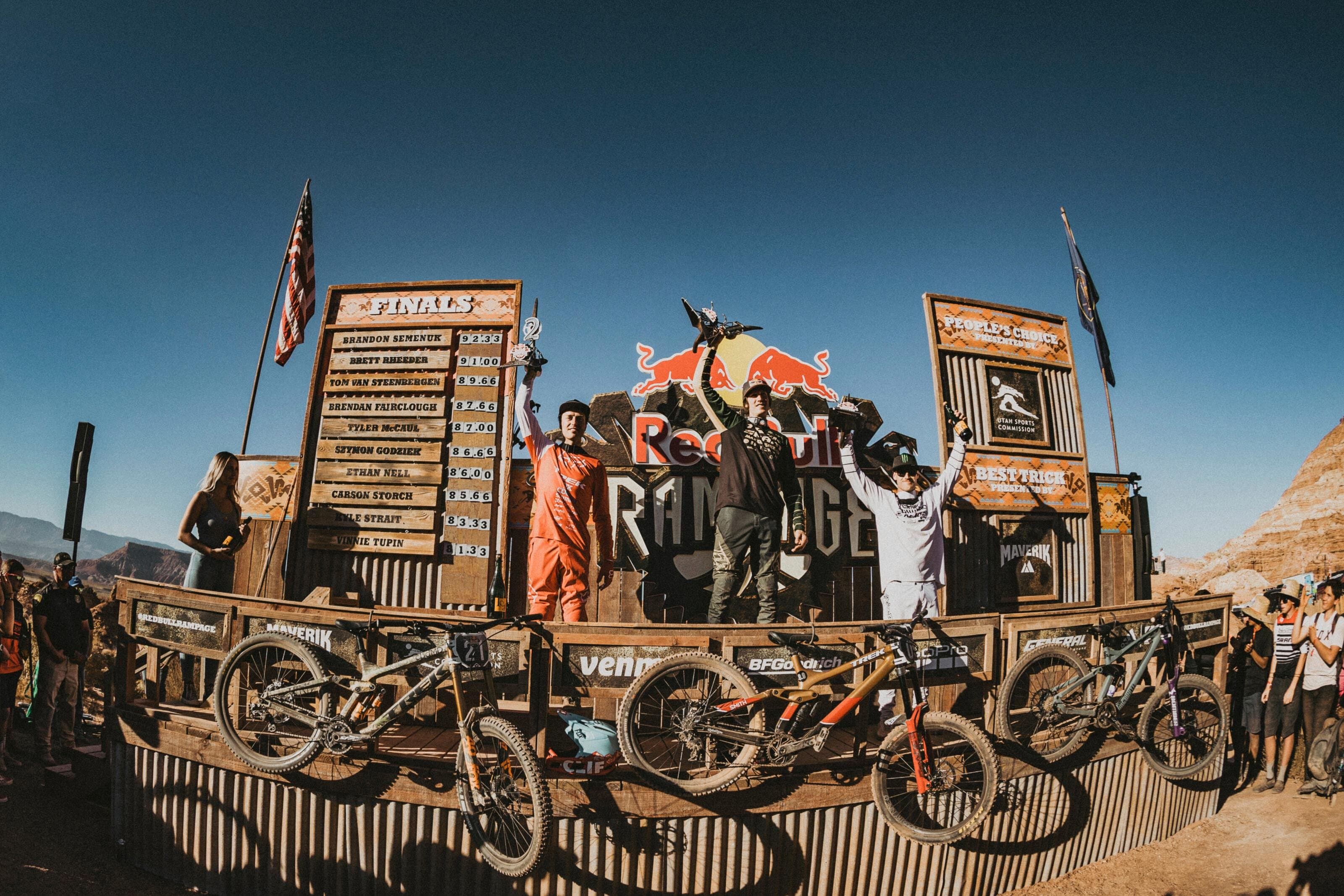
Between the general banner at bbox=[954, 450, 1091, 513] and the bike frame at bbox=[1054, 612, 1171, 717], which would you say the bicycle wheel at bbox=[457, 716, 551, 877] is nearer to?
the bike frame at bbox=[1054, 612, 1171, 717]

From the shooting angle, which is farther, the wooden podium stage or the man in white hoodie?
the man in white hoodie

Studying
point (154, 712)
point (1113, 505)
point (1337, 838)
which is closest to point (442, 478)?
point (154, 712)

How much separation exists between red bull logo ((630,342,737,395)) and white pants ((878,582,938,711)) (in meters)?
3.03

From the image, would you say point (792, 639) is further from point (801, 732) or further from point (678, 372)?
point (678, 372)

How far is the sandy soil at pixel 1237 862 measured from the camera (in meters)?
5.80

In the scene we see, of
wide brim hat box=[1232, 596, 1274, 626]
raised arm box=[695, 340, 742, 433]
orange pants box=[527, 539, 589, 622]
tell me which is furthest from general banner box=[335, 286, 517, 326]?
wide brim hat box=[1232, 596, 1274, 626]

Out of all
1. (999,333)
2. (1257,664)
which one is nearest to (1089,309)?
(999,333)

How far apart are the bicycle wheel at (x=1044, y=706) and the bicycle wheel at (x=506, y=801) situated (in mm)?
3834

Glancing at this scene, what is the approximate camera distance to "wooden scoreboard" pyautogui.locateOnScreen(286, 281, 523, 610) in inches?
271

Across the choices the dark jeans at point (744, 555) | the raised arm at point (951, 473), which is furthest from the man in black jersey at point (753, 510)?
the raised arm at point (951, 473)

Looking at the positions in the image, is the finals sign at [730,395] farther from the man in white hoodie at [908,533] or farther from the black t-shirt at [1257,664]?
the black t-shirt at [1257,664]

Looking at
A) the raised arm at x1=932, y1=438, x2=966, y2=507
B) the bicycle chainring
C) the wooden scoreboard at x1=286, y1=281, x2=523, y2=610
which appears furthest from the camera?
the wooden scoreboard at x1=286, y1=281, x2=523, y2=610

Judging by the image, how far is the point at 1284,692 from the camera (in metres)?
7.61

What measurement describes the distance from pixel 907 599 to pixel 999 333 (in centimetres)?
453
